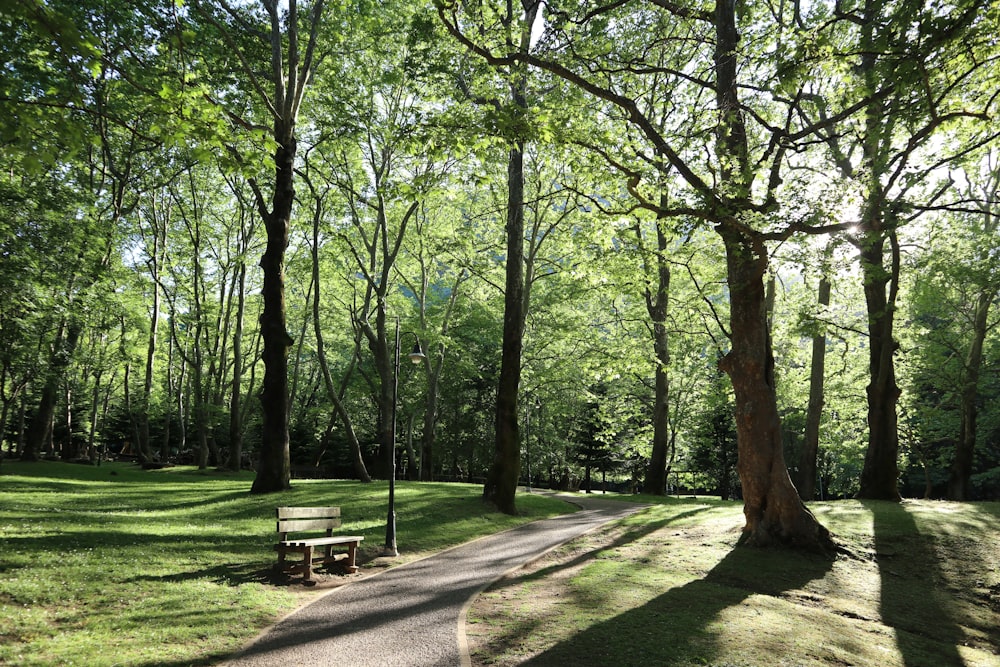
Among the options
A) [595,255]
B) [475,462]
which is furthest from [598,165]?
[475,462]

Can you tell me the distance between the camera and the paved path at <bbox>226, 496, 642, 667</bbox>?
550cm

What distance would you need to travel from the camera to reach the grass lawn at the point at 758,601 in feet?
19.4

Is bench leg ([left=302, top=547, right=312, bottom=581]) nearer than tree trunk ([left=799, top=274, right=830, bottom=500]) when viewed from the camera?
Yes

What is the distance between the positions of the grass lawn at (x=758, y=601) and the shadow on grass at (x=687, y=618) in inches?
0.9

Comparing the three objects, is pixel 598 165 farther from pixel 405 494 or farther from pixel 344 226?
pixel 344 226

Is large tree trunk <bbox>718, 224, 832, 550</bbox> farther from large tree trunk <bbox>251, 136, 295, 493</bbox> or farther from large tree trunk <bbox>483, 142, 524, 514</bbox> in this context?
large tree trunk <bbox>251, 136, 295, 493</bbox>

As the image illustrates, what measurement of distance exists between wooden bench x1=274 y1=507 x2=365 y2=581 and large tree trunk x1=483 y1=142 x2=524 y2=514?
650 centimetres

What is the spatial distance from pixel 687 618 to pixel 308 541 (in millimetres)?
5516

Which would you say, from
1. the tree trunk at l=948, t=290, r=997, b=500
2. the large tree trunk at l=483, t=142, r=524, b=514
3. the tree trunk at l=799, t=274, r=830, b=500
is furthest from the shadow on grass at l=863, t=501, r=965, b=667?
the tree trunk at l=948, t=290, r=997, b=500

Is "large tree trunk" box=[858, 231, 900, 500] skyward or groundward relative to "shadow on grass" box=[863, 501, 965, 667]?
skyward

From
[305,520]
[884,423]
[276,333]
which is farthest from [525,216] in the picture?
[305,520]

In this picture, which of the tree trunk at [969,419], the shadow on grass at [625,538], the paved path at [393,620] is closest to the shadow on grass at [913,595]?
the shadow on grass at [625,538]

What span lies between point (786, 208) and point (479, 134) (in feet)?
16.8

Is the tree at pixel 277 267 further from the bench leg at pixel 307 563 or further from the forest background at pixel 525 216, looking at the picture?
the bench leg at pixel 307 563
